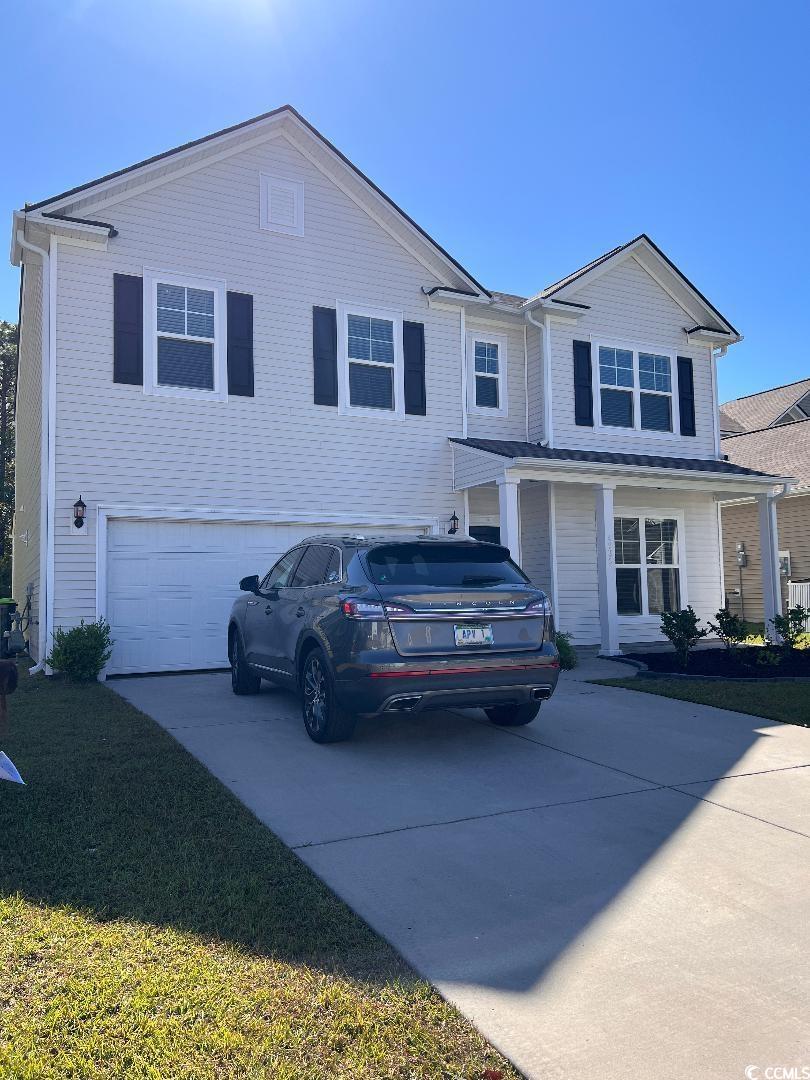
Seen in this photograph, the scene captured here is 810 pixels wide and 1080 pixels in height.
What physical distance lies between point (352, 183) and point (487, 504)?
5878mm

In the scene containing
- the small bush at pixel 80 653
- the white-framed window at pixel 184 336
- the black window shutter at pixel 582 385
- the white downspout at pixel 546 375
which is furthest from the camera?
the black window shutter at pixel 582 385

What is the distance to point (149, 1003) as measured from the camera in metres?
2.79

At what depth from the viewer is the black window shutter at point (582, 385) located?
1477 centimetres

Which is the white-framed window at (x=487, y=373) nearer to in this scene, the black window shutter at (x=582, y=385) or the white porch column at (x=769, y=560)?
the black window shutter at (x=582, y=385)

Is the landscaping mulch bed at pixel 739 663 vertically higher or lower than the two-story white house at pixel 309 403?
lower

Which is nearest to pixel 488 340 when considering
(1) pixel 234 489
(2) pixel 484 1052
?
(1) pixel 234 489

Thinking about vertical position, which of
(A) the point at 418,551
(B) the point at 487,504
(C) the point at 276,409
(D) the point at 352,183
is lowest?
(A) the point at 418,551

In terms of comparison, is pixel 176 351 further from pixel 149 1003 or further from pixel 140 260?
A: pixel 149 1003

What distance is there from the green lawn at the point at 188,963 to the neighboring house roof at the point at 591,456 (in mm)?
8681

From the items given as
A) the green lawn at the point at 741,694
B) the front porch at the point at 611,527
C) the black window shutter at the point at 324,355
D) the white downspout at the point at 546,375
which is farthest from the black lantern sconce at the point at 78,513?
the white downspout at the point at 546,375

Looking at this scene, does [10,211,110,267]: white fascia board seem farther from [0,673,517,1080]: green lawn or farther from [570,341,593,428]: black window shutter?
[0,673,517,1080]: green lawn

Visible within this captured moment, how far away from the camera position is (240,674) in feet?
30.3

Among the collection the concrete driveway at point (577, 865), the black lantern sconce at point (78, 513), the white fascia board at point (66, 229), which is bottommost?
the concrete driveway at point (577, 865)

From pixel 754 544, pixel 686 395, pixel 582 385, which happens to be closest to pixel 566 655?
pixel 582 385
